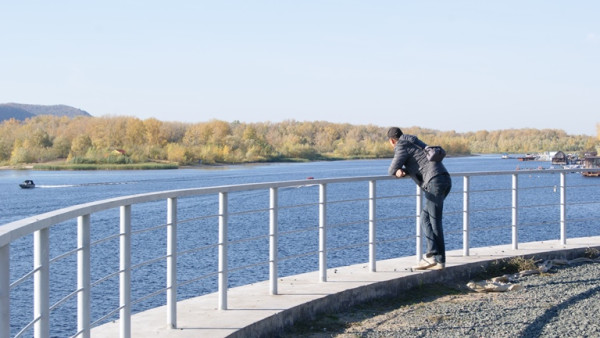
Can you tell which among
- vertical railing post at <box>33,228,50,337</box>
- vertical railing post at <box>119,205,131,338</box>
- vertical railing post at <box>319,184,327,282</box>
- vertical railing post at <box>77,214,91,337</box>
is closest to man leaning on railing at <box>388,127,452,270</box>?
vertical railing post at <box>319,184,327,282</box>

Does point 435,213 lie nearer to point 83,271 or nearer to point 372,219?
point 372,219

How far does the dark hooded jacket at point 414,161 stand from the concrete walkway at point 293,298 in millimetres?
1005

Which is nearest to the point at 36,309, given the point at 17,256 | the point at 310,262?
the point at 310,262

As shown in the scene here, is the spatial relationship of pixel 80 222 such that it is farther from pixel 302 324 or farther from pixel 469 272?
pixel 469 272

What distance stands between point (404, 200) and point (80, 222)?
4794 centimetres

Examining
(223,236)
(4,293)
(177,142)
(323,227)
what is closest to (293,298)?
(323,227)

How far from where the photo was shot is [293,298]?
261 inches

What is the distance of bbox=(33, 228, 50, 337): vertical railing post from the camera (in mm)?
3453

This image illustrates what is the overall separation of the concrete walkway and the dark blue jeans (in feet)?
0.82

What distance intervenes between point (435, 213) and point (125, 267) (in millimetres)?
3982

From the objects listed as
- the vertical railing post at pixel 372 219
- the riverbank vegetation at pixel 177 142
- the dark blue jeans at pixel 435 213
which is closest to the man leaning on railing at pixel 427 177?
the dark blue jeans at pixel 435 213

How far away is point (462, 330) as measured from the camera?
6012mm

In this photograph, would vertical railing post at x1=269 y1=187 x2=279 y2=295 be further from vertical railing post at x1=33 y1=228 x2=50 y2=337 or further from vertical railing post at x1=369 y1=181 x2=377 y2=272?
vertical railing post at x1=33 y1=228 x2=50 y2=337

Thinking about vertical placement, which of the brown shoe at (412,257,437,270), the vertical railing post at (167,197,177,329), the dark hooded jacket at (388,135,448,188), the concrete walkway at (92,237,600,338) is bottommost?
the concrete walkway at (92,237,600,338)
